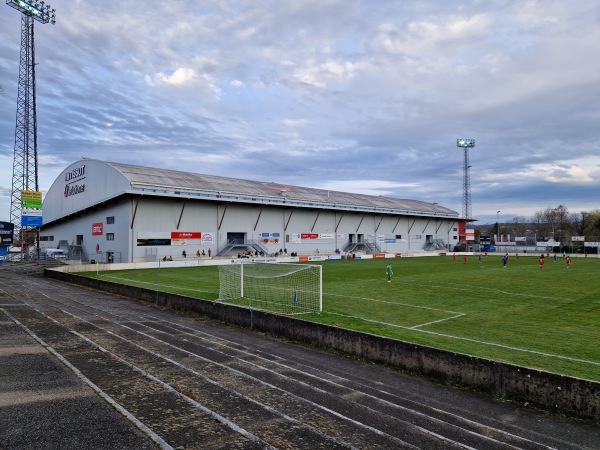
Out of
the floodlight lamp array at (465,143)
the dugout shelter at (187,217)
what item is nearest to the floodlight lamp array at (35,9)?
the dugout shelter at (187,217)

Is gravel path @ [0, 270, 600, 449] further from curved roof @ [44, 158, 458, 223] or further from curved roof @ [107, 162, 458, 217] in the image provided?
curved roof @ [107, 162, 458, 217]

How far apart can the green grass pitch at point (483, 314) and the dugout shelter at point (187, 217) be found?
18.7m

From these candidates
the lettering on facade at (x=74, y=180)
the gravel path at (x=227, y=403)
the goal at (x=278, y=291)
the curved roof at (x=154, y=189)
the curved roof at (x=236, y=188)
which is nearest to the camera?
the gravel path at (x=227, y=403)

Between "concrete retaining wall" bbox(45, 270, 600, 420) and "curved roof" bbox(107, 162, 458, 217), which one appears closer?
"concrete retaining wall" bbox(45, 270, 600, 420)

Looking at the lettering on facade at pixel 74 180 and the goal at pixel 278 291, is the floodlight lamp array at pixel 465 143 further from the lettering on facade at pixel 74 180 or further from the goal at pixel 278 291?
the goal at pixel 278 291

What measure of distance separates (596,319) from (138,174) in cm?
4840

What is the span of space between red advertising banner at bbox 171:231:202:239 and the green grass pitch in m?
19.8

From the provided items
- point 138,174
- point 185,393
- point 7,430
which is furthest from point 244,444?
point 138,174

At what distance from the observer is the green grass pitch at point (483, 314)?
12133 millimetres

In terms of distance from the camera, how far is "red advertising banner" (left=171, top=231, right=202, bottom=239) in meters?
Result: 51.8

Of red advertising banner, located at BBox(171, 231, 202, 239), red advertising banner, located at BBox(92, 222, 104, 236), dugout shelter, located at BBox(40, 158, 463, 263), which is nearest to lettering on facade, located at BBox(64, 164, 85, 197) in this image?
dugout shelter, located at BBox(40, 158, 463, 263)

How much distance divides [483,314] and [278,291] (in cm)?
1111

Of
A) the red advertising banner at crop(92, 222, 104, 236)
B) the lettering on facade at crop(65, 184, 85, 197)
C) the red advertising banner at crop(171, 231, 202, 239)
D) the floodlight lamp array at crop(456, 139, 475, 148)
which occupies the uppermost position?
the floodlight lamp array at crop(456, 139, 475, 148)

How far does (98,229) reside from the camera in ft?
174
